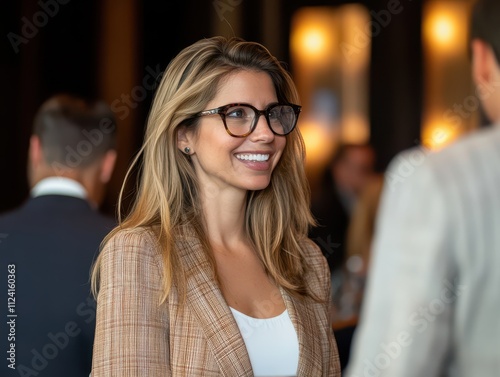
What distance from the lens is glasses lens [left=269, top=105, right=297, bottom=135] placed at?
95.7 inches

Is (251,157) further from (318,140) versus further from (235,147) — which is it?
(318,140)

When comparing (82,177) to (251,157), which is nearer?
(251,157)

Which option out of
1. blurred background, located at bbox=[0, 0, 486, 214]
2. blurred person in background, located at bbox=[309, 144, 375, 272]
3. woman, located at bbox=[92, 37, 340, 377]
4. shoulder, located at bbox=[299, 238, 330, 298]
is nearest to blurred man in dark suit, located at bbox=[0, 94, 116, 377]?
woman, located at bbox=[92, 37, 340, 377]

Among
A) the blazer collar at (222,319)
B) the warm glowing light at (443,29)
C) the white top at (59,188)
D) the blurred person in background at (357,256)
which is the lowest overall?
the blurred person in background at (357,256)

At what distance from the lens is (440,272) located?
116cm

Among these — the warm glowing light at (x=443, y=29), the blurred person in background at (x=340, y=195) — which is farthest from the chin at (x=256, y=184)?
the warm glowing light at (x=443, y=29)

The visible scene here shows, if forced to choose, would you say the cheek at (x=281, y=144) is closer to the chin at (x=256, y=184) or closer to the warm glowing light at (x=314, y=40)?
the chin at (x=256, y=184)

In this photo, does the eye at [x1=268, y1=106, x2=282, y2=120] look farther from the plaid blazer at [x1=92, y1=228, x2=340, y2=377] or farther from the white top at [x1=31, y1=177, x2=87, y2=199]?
the white top at [x1=31, y1=177, x2=87, y2=199]

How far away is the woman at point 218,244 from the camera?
2158 mm

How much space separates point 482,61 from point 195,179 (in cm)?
124

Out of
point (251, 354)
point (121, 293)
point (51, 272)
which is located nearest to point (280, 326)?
point (251, 354)

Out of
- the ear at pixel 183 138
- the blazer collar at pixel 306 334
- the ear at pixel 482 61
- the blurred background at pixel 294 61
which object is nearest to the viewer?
the ear at pixel 482 61

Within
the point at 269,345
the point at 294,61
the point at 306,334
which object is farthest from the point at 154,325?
the point at 294,61

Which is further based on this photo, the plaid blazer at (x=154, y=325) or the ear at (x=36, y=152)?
the ear at (x=36, y=152)
